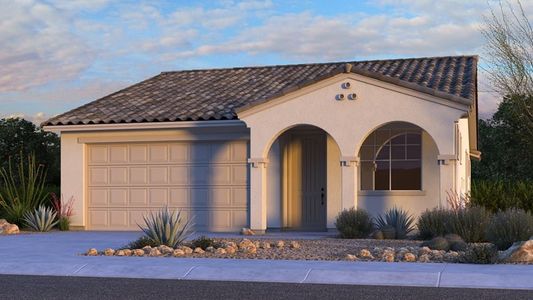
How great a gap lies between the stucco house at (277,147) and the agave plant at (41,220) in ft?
2.49

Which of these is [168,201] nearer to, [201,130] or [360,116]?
[201,130]

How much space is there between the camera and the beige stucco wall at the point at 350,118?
1967cm

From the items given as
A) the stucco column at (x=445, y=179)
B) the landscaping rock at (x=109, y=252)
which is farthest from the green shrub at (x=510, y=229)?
the landscaping rock at (x=109, y=252)

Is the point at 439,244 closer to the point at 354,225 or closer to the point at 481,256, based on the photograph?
the point at 481,256

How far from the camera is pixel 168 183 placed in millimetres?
22953

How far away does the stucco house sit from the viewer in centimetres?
2023

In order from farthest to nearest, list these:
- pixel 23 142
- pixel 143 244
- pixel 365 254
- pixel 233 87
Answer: pixel 23 142, pixel 233 87, pixel 143 244, pixel 365 254

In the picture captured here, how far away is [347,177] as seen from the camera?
66.8 ft

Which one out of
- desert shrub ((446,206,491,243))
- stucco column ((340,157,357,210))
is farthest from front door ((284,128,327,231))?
desert shrub ((446,206,491,243))

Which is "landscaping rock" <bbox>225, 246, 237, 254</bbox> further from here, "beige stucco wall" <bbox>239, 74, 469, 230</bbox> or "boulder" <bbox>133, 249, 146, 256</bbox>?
"beige stucco wall" <bbox>239, 74, 469, 230</bbox>

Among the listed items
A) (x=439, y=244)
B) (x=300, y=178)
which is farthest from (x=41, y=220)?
(x=439, y=244)

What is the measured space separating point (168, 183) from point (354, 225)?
5844mm

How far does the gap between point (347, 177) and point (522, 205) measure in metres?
4.92

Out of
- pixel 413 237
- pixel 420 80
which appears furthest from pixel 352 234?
pixel 420 80
